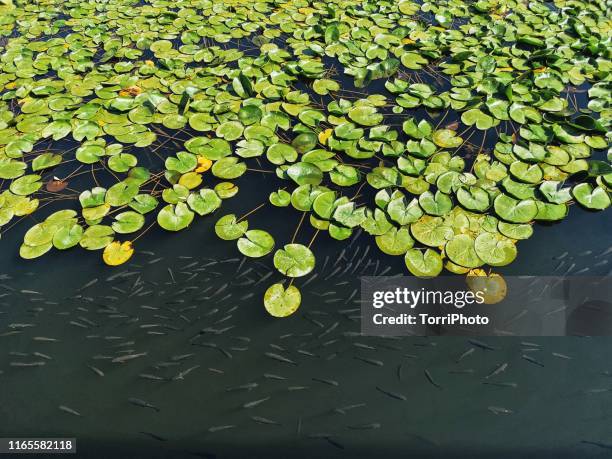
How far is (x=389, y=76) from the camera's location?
3.15 metres

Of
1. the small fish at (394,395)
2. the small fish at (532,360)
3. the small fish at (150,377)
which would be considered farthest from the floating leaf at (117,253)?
the small fish at (532,360)

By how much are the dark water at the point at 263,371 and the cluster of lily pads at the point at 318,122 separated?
138 mm

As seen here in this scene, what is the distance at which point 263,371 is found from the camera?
5.55 feet

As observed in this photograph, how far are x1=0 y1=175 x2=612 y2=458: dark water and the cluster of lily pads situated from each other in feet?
0.45

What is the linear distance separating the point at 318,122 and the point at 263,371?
65.3 inches

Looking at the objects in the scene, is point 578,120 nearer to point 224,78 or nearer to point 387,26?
point 387,26

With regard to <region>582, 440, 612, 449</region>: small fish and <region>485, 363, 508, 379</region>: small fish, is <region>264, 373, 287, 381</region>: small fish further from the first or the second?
<region>582, 440, 612, 449</region>: small fish

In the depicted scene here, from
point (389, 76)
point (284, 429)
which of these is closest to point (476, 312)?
point (284, 429)

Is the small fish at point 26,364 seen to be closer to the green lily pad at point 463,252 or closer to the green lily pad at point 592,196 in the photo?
the green lily pad at point 463,252

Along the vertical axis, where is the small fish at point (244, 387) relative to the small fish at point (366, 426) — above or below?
above

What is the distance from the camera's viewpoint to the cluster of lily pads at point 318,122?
2117 millimetres

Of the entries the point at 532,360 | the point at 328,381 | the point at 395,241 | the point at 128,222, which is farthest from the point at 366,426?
the point at 128,222

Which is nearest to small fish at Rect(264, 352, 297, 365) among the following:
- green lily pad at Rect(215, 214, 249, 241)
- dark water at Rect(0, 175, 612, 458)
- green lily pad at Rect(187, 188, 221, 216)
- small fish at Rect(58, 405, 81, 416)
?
dark water at Rect(0, 175, 612, 458)

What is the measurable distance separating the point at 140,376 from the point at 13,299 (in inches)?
30.6
